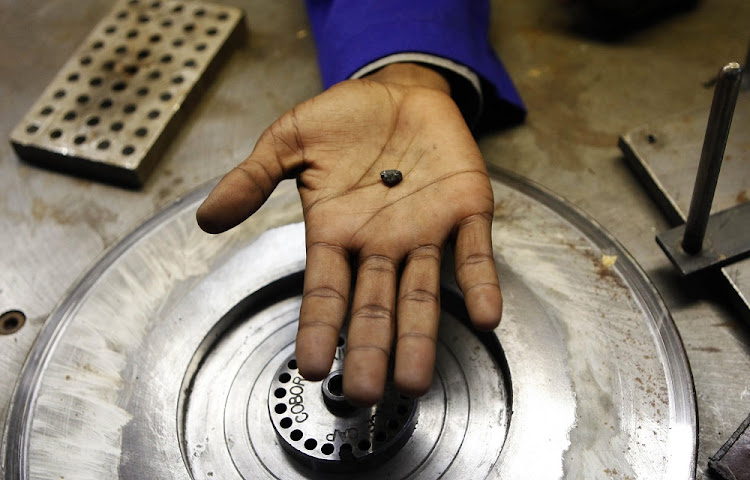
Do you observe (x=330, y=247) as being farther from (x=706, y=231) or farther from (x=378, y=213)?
(x=706, y=231)

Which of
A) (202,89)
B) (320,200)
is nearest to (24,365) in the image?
(320,200)

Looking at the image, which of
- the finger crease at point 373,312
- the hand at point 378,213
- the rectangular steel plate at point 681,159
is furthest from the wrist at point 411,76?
the finger crease at point 373,312

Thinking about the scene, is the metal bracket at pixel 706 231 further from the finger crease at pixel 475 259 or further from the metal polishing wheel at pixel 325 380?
the finger crease at pixel 475 259

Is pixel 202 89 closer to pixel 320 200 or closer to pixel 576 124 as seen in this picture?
pixel 320 200

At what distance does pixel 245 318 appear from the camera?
885 mm

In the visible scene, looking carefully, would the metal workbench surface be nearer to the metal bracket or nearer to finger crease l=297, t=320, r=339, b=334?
the metal bracket

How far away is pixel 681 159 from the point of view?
3.16 feet

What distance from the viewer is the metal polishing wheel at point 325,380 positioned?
735 mm

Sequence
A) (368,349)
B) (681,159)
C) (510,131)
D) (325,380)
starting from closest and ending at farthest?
(368,349), (325,380), (681,159), (510,131)

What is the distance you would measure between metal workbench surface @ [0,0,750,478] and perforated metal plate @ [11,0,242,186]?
39 millimetres

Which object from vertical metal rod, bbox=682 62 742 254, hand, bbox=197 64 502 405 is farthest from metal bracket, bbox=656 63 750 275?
hand, bbox=197 64 502 405

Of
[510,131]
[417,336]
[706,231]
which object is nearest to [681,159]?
[706,231]

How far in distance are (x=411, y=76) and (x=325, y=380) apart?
47 cm

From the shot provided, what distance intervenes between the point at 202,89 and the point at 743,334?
2.94 ft
